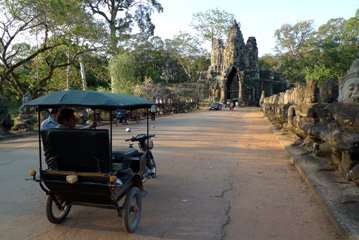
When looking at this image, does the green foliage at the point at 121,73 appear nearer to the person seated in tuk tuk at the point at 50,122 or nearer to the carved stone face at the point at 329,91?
the person seated in tuk tuk at the point at 50,122

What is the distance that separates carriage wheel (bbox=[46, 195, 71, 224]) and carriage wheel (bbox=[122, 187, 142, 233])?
88 centimetres

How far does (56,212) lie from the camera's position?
392 centimetres

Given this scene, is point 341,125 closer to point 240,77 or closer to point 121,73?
point 121,73

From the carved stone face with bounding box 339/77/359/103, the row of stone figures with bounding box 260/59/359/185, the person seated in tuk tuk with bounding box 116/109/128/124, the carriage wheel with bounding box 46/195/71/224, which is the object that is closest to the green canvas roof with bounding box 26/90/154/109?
the carriage wheel with bounding box 46/195/71/224

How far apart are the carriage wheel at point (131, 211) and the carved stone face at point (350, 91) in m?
4.06

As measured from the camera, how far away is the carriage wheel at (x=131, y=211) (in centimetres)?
327

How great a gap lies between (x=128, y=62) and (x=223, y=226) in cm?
3103

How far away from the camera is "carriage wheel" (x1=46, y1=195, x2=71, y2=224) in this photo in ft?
11.4

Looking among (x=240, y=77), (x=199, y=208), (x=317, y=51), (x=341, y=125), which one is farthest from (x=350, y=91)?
(x=240, y=77)

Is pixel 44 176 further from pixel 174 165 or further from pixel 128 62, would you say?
pixel 128 62

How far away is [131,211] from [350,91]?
4.34m

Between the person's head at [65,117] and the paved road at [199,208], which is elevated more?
the person's head at [65,117]

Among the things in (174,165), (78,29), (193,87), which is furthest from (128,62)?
(174,165)

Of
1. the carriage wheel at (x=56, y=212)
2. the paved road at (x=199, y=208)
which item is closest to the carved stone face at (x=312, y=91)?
the paved road at (x=199, y=208)
